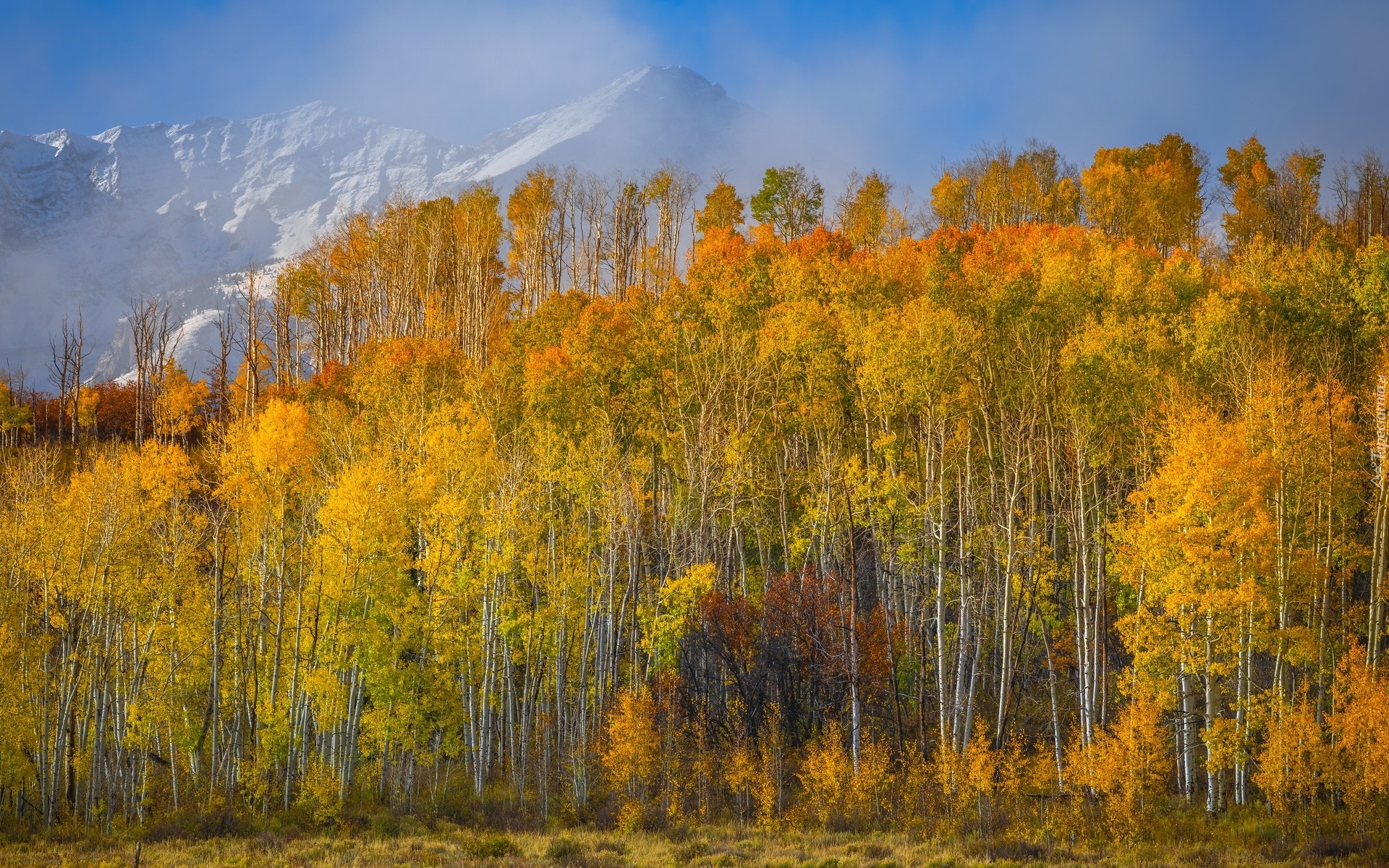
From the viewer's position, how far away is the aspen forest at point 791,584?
1125 inches

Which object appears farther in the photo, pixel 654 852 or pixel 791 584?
pixel 791 584

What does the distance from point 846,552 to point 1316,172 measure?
57.8m

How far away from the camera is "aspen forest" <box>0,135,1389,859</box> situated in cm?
2856

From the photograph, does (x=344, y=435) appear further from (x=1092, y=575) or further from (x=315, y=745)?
(x=1092, y=575)

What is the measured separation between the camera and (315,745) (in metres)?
39.1

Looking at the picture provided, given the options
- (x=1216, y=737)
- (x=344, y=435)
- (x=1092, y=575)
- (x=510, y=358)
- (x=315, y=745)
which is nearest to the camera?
(x=1216, y=737)

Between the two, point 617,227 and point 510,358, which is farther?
point 617,227

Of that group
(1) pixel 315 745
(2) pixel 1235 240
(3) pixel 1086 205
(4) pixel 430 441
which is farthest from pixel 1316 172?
(1) pixel 315 745

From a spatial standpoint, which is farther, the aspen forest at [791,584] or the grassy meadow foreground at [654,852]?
the aspen forest at [791,584]

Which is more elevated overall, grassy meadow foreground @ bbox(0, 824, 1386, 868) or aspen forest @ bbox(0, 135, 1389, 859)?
aspen forest @ bbox(0, 135, 1389, 859)

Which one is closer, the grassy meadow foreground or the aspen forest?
the grassy meadow foreground

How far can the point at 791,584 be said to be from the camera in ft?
122

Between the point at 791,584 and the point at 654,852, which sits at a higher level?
the point at 791,584

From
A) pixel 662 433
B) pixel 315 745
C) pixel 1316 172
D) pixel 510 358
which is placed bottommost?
pixel 315 745
